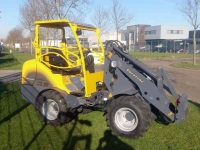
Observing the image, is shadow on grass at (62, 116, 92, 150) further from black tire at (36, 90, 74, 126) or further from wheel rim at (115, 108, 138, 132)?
wheel rim at (115, 108, 138, 132)

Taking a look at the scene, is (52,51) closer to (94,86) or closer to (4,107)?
(94,86)

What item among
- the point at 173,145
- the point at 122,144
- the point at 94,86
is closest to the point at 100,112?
the point at 94,86

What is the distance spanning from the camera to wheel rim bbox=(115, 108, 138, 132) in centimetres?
570

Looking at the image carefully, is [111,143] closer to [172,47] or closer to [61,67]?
[61,67]

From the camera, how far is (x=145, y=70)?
5.74 m

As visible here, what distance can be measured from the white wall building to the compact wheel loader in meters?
74.7

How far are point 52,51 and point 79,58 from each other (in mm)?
968

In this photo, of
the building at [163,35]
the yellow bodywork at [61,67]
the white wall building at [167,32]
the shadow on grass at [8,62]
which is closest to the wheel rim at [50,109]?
the yellow bodywork at [61,67]

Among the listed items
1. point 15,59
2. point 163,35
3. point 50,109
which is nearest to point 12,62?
point 15,59

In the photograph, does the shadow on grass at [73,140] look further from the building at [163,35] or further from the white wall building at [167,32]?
the white wall building at [167,32]

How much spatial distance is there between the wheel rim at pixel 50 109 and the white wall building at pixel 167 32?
7526cm

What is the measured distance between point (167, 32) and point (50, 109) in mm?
77379

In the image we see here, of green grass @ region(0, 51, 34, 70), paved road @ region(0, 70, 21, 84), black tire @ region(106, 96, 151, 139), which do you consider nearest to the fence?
green grass @ region(0, 51, 34, 70)

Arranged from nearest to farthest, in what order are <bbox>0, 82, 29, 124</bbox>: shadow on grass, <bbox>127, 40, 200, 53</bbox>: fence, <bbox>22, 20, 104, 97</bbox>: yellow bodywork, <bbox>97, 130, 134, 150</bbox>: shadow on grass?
1. <bbox>97, 130, 134, 150</bbox>: shadow on grass
2. <bbox>22, 20, 104, 97</bbox>: yellow bodywork
3. <bbox>0, 82, 29, 124</bbox>: shadow on grass
4. <bbox>127, 40, 200, 53</bbox>: fence
